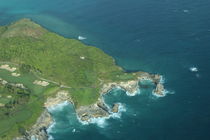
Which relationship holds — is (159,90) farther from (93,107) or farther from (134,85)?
(93,107)

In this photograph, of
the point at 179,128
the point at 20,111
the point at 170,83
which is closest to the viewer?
the point at 179,128

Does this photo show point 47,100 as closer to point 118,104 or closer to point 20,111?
point 20,111

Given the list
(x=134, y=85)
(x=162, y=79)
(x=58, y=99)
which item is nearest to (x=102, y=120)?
(x=58, y=99)

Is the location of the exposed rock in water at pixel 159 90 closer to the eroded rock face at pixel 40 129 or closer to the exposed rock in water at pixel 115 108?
the exposed rock in water at pixel 115 108

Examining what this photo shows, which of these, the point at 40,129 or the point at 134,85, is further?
the point at 134,85

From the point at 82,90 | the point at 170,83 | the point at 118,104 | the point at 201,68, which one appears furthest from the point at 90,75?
the point at 201,68

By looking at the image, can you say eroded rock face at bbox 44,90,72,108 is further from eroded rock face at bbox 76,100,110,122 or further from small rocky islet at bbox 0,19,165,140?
eroded rock face at bbox 76,100,110,122

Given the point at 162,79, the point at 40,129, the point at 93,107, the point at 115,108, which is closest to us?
the point at 40,129

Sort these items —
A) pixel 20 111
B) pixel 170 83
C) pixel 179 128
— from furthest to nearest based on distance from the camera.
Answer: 1. pixel 170 83
2. pixel 20 111
3. pixel 179 128

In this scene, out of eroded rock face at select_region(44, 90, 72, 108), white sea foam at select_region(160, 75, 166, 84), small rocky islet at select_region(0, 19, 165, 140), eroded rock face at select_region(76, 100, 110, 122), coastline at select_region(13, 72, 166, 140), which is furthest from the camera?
white sea foam at select_region(160, 75, 166, 84)

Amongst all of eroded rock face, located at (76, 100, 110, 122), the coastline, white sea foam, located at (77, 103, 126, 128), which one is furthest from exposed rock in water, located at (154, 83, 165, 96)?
eroded rock face, located at (76, 100, 110, 122)

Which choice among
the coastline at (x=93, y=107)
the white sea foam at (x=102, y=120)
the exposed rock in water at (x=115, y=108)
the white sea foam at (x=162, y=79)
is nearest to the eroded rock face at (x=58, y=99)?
the coastline at (x=93, y=107)
